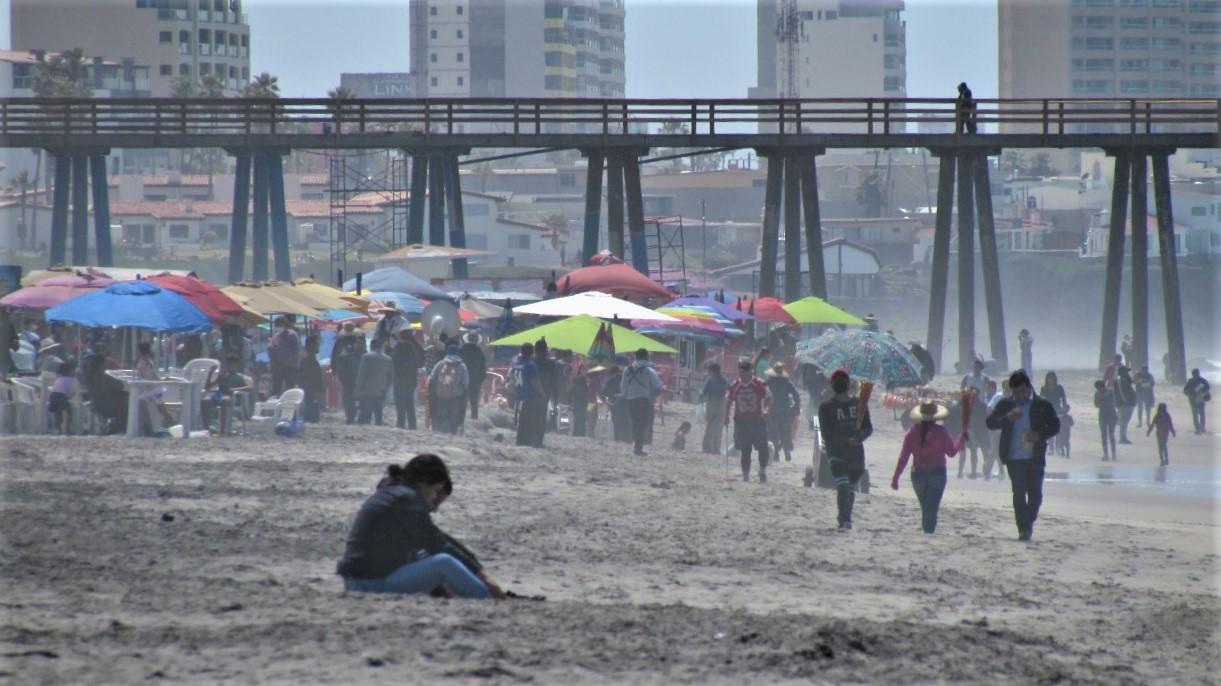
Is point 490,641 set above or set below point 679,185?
below

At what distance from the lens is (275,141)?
3438cm

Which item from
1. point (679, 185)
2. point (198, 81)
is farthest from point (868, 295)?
point (198, 81)

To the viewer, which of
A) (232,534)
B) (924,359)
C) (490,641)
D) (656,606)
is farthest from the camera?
(924,359)

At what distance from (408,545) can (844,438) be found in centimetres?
583

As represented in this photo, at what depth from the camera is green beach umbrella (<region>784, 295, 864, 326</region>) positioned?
27.5 meters

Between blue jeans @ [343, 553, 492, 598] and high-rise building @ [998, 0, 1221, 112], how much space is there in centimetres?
12372

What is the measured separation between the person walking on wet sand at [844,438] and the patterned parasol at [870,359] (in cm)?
686

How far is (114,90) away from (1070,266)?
188 ft

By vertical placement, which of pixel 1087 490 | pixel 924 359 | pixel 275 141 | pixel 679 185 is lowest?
pixel 1087 490

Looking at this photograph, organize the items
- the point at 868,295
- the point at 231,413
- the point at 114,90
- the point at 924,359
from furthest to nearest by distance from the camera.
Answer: the point at 114,90, the point at 868,295, the point at 924,359, the point at 231,413

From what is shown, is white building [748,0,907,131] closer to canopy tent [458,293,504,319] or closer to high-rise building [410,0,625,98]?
high-rise building [410,0,625,98]

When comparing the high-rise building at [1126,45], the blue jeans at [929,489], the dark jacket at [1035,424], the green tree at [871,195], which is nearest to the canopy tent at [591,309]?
the blue jeans at [929,489]

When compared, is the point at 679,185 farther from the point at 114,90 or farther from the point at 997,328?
the point at 997,328

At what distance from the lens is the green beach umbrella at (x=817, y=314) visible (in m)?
27.5
